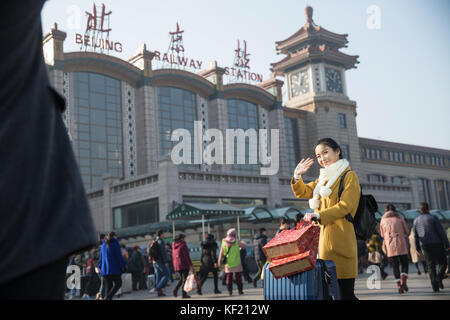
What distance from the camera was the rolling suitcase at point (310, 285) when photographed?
4.21 meters

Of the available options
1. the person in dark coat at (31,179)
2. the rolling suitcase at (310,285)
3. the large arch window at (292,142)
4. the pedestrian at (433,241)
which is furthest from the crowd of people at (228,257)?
the large arch window at (292,142)

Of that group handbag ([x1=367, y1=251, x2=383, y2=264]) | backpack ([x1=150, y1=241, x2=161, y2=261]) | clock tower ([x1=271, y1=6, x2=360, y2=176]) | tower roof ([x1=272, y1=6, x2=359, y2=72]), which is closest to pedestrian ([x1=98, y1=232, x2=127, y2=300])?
backpack ([x1=150, y1=241, x2=161, y2=261])

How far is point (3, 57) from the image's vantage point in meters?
1.26

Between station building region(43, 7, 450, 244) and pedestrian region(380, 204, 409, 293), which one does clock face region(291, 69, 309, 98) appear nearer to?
station building region(43, 7, 450, 244)

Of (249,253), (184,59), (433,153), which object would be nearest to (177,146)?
(184,59)

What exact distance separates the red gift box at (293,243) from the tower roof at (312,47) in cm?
5703

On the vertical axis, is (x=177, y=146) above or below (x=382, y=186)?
above

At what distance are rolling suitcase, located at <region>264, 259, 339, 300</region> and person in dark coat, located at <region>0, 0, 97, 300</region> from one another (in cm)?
304

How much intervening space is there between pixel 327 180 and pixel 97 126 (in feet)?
132

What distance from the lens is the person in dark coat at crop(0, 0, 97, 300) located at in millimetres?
1250

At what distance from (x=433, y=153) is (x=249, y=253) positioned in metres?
52.4

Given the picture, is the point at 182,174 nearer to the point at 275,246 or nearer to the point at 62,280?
the point at 275,246

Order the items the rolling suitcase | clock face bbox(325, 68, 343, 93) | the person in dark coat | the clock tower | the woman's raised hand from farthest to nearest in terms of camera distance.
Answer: clock face bbox(325, 68, 343, 93), the clock tower, the woman's raised hand, the rolling suitcase, the person in dark coat
